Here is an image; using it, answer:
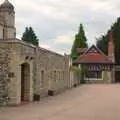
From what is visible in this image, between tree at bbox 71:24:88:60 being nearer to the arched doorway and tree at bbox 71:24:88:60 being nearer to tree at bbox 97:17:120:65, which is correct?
tree at bbox 97:17:120:65

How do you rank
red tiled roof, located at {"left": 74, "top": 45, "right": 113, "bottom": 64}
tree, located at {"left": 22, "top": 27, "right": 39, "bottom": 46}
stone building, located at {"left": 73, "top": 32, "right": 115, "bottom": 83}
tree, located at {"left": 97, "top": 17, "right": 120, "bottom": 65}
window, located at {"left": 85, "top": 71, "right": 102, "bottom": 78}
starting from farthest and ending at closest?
1. tree, located at {"left": 97, "top": 17, "right": 120, "bottom": 65}
2. tree, located at {"left": 22, "top": 27, "right": 39, "bottom": 46}
3. red tiled roof, located at {"left": 74, "top": 45, "right": 113, "bottom": 64}
4. window, located at {"left": 85, "top": 71, "right": 102, "bottom": 78}
5. stone building, located at {"left": 73, "top": 32, "right": 115, "bottom": 83}

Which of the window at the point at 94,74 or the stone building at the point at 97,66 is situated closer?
the stone building at the point at 97,66

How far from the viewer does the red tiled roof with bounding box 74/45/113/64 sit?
65.6 metres

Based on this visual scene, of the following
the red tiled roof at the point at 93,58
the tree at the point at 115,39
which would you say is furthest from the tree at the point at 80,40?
the red tiled roof at the point at 93,58

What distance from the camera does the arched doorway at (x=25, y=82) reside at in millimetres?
21828

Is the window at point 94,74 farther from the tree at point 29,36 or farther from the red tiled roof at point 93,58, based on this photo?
the tree at point 29,36

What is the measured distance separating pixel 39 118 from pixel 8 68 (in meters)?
6.32

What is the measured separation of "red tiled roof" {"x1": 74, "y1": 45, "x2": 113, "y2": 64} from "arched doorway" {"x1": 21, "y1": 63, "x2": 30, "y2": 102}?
4286 cm

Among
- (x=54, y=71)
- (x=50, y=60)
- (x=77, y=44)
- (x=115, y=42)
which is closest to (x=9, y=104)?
(x=50, y=60)

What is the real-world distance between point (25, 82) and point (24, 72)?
0.65 m

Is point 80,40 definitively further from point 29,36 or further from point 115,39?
point 29,36

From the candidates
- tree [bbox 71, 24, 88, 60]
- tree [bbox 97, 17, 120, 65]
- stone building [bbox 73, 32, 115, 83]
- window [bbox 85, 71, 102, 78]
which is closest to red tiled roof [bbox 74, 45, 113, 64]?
Answer: stone building [bbox 73, 32, 115, 83]

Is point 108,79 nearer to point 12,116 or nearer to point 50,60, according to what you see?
point 50,60

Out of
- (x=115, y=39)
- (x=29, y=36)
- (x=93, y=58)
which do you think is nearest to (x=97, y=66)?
(x=93, y=58)
